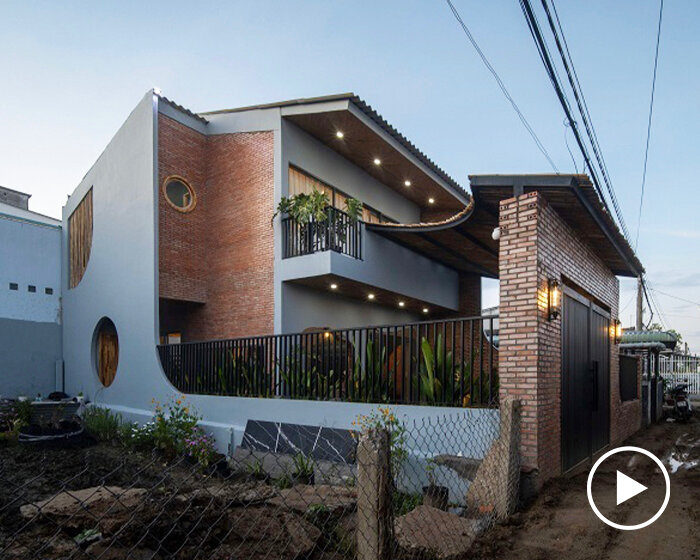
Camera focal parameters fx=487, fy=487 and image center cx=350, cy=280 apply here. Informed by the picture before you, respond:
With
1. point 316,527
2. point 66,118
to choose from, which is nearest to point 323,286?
point 316,527

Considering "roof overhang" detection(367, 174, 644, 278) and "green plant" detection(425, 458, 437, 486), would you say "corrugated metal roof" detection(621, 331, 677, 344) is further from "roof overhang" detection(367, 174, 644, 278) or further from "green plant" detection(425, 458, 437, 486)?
"green plant" detection(425, 458, 437, 486)

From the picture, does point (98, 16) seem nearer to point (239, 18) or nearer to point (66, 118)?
point (239, 18)

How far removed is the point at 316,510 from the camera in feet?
14.7

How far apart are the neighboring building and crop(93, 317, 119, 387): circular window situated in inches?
94.2

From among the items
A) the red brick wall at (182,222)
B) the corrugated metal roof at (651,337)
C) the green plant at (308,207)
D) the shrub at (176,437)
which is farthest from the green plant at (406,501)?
the corrugated metal roof at (651,337)

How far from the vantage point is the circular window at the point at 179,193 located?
13180 millimetres

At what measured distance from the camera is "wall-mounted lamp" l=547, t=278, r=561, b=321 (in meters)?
6.13

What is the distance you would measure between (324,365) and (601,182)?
6730 mm

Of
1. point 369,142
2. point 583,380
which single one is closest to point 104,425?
point 369,142

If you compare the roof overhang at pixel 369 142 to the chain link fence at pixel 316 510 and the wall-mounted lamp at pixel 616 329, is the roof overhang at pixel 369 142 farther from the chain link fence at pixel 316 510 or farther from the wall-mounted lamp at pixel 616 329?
the chain link fence at pixel 316 510

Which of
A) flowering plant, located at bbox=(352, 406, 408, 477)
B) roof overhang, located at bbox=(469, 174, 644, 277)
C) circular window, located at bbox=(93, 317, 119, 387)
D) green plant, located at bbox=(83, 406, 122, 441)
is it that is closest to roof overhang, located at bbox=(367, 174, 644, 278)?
roof overhang, located at bbox=(469, 174, 644, 277)

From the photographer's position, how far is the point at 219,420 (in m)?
10.2

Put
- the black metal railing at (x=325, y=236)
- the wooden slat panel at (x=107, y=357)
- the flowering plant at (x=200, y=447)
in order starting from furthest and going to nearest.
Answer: the wooden slat panel at (x=107, y=357) < the black metal railing at (x=325, y=236) < the flowering plant at (x=200, y=447)

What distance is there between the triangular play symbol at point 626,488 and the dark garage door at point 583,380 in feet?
2.14
